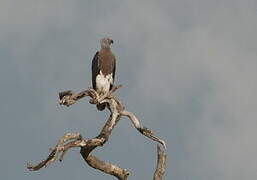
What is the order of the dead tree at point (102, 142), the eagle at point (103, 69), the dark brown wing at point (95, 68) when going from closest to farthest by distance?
the dead tree at point (102, 142) → the eagle at point (103, 69) → the dark brown wing at point (95, 68)

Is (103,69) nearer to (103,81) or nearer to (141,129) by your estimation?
(103,81)

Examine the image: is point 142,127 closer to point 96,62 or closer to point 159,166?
point 159,166

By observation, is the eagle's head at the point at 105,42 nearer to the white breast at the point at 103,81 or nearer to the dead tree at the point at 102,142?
the white breast at the point at 103,81

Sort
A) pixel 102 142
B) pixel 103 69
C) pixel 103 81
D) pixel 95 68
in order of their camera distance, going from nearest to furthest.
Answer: pixel 102 142
pixel 103 81
pixel 103 69
pixel 95 68

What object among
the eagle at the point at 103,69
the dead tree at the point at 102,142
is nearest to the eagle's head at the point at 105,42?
the eagle at the point at 103,69

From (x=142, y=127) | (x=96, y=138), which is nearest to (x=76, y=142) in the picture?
(x=96, y=138)

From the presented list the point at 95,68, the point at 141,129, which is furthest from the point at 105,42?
the point at 141,129

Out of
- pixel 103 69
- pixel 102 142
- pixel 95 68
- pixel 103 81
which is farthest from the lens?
pixel 95 68

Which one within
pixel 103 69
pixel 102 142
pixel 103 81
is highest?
pixel 103 69

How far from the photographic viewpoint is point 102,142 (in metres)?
10.6

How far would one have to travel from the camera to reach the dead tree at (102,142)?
1018 centimetres

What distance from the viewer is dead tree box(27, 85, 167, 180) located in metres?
10.2

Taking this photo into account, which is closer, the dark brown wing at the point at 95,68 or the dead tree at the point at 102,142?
the dead tree at the point at 102,142

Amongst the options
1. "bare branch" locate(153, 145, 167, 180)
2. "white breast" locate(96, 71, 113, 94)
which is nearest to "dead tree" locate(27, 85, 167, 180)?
"bare branch" locate(153, 145, 167, 180)
